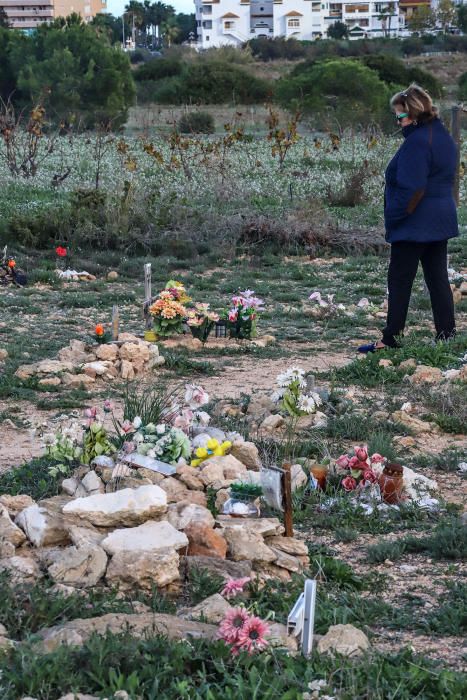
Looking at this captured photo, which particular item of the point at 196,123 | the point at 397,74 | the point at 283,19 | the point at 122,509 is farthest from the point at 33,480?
the point at 283,19

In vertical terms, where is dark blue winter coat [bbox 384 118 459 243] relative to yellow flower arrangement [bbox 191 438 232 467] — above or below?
above

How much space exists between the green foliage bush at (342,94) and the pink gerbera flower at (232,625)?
22.0 metres

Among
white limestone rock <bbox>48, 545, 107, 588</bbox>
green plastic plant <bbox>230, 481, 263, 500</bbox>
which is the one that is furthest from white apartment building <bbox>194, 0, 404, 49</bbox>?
white limestone rock <bbox>48, 545, 107, 588</bbox>

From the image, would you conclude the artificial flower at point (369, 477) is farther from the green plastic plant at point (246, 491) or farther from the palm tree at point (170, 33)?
the palm tree at point (170, 33)

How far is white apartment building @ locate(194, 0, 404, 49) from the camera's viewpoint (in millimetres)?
79500

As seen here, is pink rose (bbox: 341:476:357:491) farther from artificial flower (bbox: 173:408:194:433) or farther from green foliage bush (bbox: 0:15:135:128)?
green foliage bush (bbox: 0:15:135:128)

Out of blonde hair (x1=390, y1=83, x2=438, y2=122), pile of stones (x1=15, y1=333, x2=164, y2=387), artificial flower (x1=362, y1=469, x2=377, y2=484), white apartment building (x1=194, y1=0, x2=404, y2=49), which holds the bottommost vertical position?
pile of stones (x1=15, y1=333, x2=164, y2=387)

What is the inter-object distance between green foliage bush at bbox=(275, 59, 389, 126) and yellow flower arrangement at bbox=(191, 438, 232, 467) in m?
20.2

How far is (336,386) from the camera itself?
21.9 feet

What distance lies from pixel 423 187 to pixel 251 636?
4627mm

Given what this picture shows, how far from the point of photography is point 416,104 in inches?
277

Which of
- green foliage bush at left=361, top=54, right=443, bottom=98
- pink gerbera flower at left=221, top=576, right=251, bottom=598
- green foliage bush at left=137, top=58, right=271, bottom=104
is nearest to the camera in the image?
pink gerbera flower at left=221, top=576, right=251, bottom=598

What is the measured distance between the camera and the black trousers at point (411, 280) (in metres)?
7.33

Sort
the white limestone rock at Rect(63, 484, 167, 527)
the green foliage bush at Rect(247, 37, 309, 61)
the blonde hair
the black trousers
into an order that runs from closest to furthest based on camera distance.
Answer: the white limestone rock at Rect(63, 484, 167, 527), the blonde hair, the black trousers, the green foliage bush at Rect(247, 37, 309, 61)
